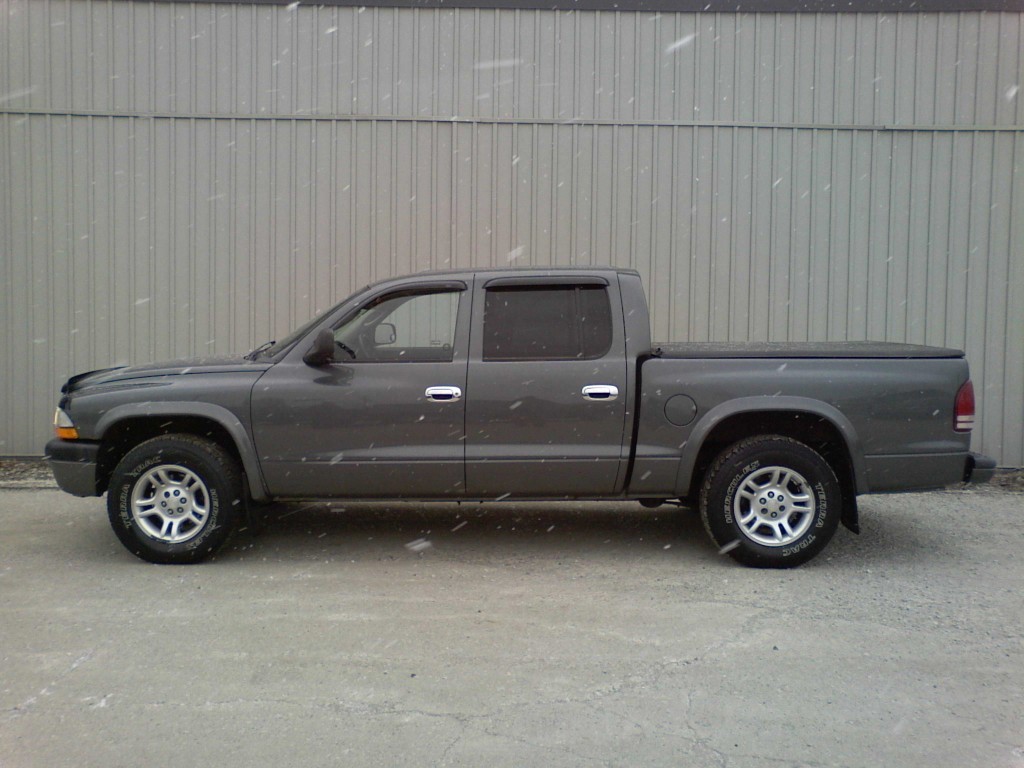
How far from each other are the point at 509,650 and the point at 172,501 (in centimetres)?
268

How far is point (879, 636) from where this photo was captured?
195 inches

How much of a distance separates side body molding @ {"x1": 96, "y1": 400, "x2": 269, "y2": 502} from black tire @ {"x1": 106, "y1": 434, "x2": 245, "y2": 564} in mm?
143

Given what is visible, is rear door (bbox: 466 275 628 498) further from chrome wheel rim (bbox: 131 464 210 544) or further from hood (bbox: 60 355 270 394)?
chrome wheel rim (bbox: 131 464 210 544)

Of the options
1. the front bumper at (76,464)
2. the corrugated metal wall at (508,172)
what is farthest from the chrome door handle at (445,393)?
the corrugated metal wall at (508,172)

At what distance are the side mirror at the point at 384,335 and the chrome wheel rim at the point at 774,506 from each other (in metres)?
2.38

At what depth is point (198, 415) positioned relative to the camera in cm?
628

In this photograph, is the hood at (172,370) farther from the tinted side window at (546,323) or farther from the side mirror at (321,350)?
the tinted side window at (546,323)

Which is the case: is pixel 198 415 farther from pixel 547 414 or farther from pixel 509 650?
pixel 509 650

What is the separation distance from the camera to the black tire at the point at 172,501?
625 centimetres

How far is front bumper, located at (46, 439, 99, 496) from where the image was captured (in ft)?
20.8

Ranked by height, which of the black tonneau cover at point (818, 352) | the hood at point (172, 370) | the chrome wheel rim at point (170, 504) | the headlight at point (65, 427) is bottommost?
the chrome wheel rim at point (170, 504)

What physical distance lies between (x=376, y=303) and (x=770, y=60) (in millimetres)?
5564

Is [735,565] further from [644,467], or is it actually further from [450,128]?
[450,128]

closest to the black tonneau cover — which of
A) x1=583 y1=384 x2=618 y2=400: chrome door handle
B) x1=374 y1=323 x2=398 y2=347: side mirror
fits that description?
x1=583 y1=384 x2=618 y2=400: chrome door handle
